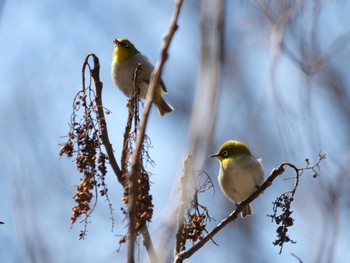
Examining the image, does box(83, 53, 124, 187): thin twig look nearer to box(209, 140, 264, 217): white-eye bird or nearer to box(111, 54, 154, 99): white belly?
box(209, 140, 264, 217): white-eye bird

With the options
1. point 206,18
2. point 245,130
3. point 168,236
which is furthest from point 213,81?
point 245,130

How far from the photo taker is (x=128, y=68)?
5113mm

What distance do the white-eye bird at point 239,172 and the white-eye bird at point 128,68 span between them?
1.23 meters

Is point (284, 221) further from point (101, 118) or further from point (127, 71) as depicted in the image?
point (127, 71)

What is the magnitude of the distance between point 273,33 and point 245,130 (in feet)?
3.94

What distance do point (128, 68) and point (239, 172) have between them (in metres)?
1.79

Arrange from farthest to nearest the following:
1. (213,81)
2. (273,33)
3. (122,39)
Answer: (122,39), (273,33), (213,81)

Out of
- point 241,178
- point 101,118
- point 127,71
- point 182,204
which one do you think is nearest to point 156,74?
point 182,204

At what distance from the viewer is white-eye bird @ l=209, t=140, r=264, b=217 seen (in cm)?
363

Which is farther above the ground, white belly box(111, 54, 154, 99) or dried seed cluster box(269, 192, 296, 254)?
white belly box(111, 54, 154, 99)

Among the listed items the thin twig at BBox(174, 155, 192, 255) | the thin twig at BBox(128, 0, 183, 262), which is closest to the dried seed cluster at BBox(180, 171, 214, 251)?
the thin twig at BBox(174, 155, 192, 255)

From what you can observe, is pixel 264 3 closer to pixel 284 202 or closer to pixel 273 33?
pixel 273 33

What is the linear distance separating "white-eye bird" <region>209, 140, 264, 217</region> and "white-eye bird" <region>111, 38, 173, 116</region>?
1226 millimetres

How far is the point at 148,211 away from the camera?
1.88 meters
